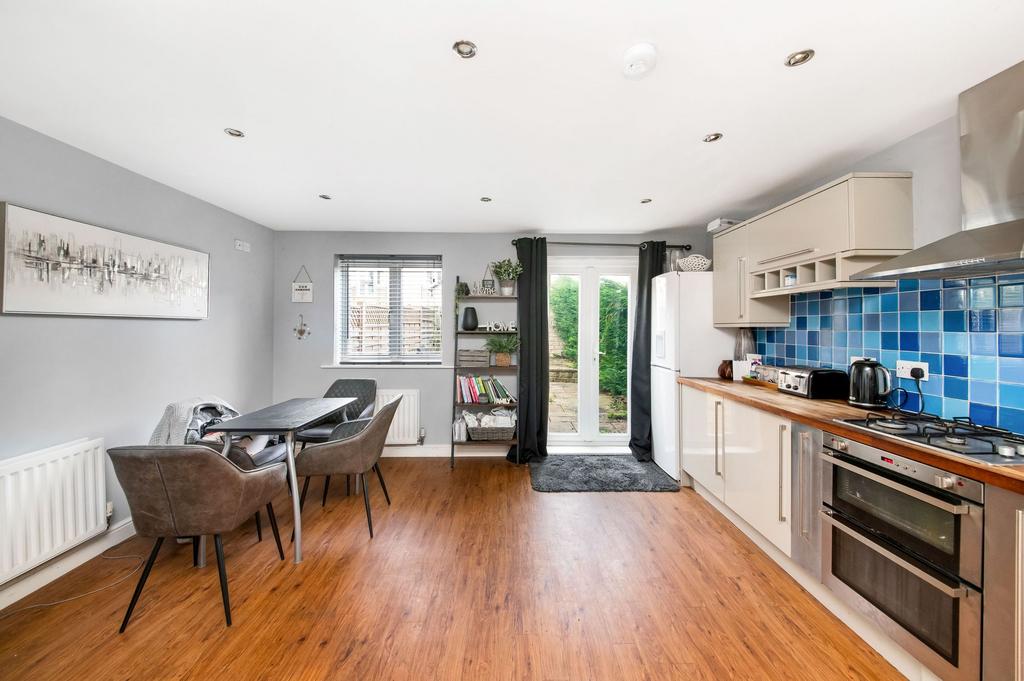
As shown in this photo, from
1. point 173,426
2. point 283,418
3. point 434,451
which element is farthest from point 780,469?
point 173,426

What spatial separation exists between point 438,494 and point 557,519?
1.03m

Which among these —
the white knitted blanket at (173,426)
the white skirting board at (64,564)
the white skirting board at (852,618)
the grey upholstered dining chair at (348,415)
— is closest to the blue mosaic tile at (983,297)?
the white skirting board at (852,618)

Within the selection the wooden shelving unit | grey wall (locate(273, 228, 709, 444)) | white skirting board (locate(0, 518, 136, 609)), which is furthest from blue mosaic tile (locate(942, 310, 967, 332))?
white skirting board (locate(0, 518, 136, 609))

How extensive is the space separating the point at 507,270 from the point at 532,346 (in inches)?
31.9

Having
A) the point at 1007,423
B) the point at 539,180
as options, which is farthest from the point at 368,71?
the point at 1007,423

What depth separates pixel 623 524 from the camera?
2.70 meters

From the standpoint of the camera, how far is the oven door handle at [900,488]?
4.26 ft

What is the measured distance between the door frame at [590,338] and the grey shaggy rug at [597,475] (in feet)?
0.88

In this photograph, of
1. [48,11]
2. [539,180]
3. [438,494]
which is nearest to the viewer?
[48,11]

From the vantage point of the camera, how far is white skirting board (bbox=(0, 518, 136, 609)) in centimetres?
190

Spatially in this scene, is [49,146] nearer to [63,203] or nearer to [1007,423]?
[63,203]

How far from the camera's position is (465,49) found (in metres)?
→ 1.42

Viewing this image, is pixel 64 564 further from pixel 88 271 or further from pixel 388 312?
pixel 388 312

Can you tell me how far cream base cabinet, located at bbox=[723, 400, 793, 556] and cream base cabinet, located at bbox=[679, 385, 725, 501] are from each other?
0.29 ft
